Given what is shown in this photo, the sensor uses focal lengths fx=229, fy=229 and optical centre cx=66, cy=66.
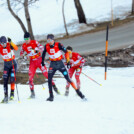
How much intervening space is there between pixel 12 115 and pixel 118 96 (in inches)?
127

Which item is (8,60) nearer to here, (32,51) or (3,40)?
(3,40)

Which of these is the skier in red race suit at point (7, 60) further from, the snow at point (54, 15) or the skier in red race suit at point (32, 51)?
the snow at point (54, 15)

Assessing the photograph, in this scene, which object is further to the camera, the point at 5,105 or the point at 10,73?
the point at 10,73

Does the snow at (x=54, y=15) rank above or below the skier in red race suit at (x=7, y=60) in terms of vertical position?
above

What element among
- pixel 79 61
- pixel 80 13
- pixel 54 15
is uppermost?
pixel 54 15

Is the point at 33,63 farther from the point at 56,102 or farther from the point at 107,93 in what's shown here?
the point at 107,93

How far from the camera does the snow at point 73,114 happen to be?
4.57 m

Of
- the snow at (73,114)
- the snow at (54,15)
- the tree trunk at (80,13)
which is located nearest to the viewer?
the snow at (73,114)

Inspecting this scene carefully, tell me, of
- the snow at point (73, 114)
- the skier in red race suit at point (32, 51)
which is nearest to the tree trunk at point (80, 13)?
the snow at point (73, 114)

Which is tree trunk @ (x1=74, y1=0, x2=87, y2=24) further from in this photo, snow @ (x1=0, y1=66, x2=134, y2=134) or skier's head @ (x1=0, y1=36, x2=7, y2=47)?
skier's head @ (x1=0, y1=36, x2=7, y2=47)

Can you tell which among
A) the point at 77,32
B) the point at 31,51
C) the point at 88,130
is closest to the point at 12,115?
the point at 88,130

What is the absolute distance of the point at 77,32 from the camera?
22.7m

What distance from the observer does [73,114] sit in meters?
5.37

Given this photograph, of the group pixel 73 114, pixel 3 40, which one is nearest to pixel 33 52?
pixel 3 40
